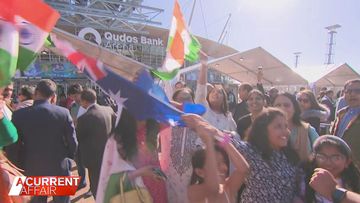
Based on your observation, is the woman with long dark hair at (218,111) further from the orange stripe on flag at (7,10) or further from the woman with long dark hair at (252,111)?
the orange stripe on flag at (7,10)

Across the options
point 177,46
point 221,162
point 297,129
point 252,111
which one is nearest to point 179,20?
point 177,46

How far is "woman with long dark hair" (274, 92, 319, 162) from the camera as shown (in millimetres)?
2677

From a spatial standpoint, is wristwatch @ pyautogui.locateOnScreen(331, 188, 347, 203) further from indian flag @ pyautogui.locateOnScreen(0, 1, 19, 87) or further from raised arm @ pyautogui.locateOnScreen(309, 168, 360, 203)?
indian flag @ pyautogui.locateOnScreen(0, 1, 19, 87)

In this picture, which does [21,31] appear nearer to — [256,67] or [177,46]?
[177,46]

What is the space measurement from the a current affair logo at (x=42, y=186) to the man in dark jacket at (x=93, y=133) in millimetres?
1113

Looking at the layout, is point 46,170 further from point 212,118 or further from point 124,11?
point 124,11

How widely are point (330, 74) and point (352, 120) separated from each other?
13801 mm

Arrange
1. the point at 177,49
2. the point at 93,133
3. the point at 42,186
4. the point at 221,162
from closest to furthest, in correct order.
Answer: the point at 221,162 → the point at 42,186 → the point at 177,49 → the point at 93,133

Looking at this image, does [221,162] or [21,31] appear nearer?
[21,31]

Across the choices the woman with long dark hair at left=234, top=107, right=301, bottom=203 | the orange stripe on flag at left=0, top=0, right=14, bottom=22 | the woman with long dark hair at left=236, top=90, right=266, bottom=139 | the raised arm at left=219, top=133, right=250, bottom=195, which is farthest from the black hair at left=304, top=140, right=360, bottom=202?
the orange stripe on flag at left=0, top=0, right=14, bottom=22

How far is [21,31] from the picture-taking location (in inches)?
67.6

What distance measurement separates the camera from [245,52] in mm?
14125

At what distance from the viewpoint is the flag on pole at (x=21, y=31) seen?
156cm

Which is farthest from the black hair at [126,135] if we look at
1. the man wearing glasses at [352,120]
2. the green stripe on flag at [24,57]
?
the man wearing glasses at [352,120]
